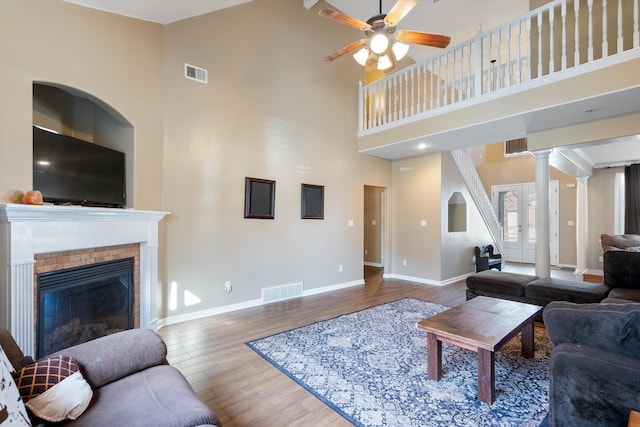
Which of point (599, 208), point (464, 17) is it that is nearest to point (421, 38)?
point (464, 17)

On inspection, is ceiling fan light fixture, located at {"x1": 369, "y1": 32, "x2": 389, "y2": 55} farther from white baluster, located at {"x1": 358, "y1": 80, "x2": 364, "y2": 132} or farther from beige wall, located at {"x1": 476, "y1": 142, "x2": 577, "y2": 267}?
beige wall, located at {"x1": 476, "y1": 142, "x2": 577, "y2": 267}

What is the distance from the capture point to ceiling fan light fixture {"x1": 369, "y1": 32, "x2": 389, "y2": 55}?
116 inches

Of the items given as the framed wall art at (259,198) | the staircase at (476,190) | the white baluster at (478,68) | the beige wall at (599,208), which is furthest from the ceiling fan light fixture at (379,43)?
the beige wall at (599,208)

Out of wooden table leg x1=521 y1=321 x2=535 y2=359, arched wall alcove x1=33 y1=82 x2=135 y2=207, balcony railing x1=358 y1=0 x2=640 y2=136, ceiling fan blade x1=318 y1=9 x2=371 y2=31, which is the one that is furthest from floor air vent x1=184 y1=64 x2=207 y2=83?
wooden table leg x1=521 y1=321 x2=535 y2=359

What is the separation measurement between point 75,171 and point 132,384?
6.55ft

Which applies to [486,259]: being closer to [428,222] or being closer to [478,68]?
[428,222]

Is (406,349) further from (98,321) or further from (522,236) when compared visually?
(522,236)

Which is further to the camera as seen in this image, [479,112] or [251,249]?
[251,249]

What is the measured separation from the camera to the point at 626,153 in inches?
213

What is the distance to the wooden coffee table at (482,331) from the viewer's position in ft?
6.51

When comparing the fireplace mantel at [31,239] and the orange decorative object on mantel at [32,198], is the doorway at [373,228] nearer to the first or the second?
the fireplace mantel at [31,239]

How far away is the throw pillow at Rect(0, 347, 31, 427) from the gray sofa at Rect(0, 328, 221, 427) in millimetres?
221

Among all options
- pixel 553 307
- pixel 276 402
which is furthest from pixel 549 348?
pixel 276 402

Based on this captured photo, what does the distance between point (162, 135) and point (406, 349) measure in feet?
11.6
